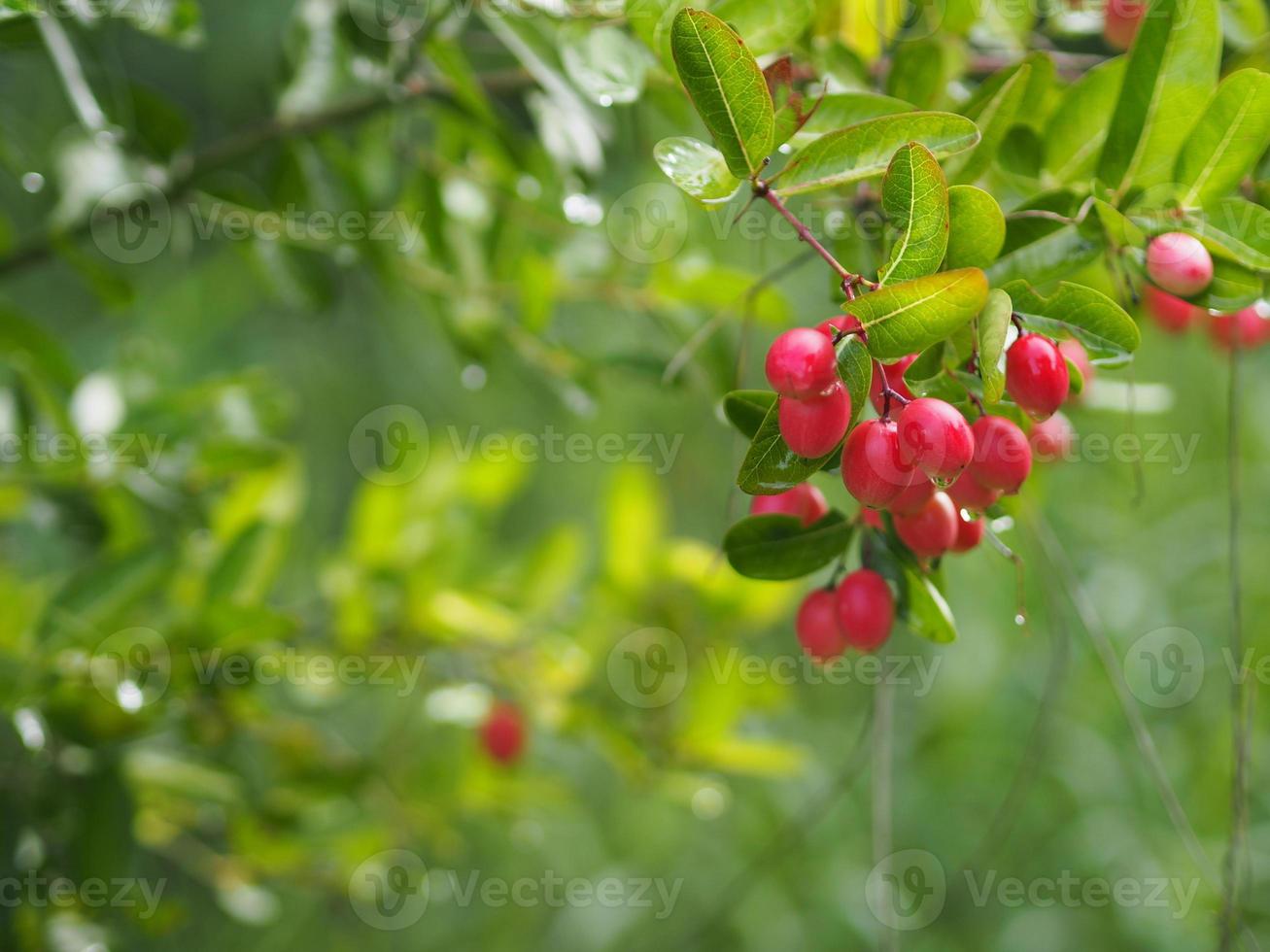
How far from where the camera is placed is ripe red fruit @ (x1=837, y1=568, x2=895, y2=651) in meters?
0.46

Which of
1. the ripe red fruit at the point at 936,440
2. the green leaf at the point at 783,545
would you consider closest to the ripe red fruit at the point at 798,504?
the green leaf at the point at 783,545

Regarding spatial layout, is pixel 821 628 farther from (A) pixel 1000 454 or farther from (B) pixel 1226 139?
(B) pixel 1226 139

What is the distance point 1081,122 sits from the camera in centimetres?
53

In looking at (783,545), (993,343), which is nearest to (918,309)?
(993,343)

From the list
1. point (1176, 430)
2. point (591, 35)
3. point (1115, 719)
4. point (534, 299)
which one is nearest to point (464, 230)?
point (534, 299)

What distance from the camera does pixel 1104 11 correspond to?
73 cm

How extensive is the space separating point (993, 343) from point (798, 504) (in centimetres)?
14

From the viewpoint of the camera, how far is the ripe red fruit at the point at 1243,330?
0.79m

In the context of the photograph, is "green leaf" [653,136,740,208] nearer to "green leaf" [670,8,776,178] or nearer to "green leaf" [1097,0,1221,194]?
"green leaf" [670,8,776,178]

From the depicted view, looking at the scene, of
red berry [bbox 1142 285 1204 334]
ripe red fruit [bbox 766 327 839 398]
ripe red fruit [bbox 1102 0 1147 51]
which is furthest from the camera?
red berry [bbox 1142 285 1204 334]

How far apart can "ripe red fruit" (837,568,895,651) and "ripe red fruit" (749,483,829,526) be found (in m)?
0.03

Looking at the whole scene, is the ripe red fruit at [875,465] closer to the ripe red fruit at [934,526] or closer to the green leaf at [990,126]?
the ripe red fruit at [934,526]

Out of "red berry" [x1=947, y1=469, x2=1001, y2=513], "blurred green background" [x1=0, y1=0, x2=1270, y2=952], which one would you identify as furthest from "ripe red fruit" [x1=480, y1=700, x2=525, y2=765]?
"red berry" [x1=947, y1=469, x2=1001, y2=513]

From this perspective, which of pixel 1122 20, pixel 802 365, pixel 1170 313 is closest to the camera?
pixel 802 365
